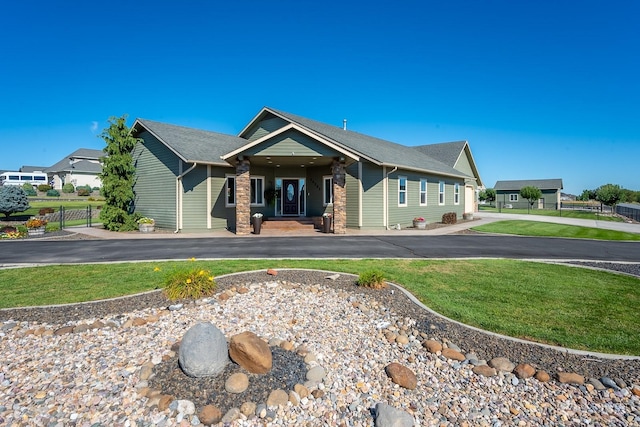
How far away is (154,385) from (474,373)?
353 cm

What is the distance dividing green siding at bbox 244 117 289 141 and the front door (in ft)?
11.3

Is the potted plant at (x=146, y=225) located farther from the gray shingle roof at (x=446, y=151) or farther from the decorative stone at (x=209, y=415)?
the gray shingle roof at (x=446, y=151)

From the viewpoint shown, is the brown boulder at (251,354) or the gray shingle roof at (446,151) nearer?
the brown boulder at (251,354)

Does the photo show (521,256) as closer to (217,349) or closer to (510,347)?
(510,347)

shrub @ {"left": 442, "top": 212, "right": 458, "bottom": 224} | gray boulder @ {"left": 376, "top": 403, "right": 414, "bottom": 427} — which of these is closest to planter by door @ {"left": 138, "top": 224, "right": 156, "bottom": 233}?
gray boulder @ {"left": 376, "top": 403, "right": 414, "bottom": 427}

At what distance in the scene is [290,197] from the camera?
826 inches

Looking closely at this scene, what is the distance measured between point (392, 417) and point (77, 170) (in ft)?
198

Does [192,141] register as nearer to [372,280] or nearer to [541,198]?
[372,280]

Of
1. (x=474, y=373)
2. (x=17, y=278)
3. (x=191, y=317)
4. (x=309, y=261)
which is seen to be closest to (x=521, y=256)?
(x=309, y=261)

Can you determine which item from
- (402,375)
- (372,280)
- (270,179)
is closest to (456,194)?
(270,179)

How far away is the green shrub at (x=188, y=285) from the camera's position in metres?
5.96

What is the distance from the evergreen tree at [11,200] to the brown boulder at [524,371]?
29.3 meters

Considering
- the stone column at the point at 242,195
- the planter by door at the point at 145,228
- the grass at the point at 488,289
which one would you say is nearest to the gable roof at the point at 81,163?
the planter by door at the point at 145,228

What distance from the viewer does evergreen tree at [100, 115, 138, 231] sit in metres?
18.4
